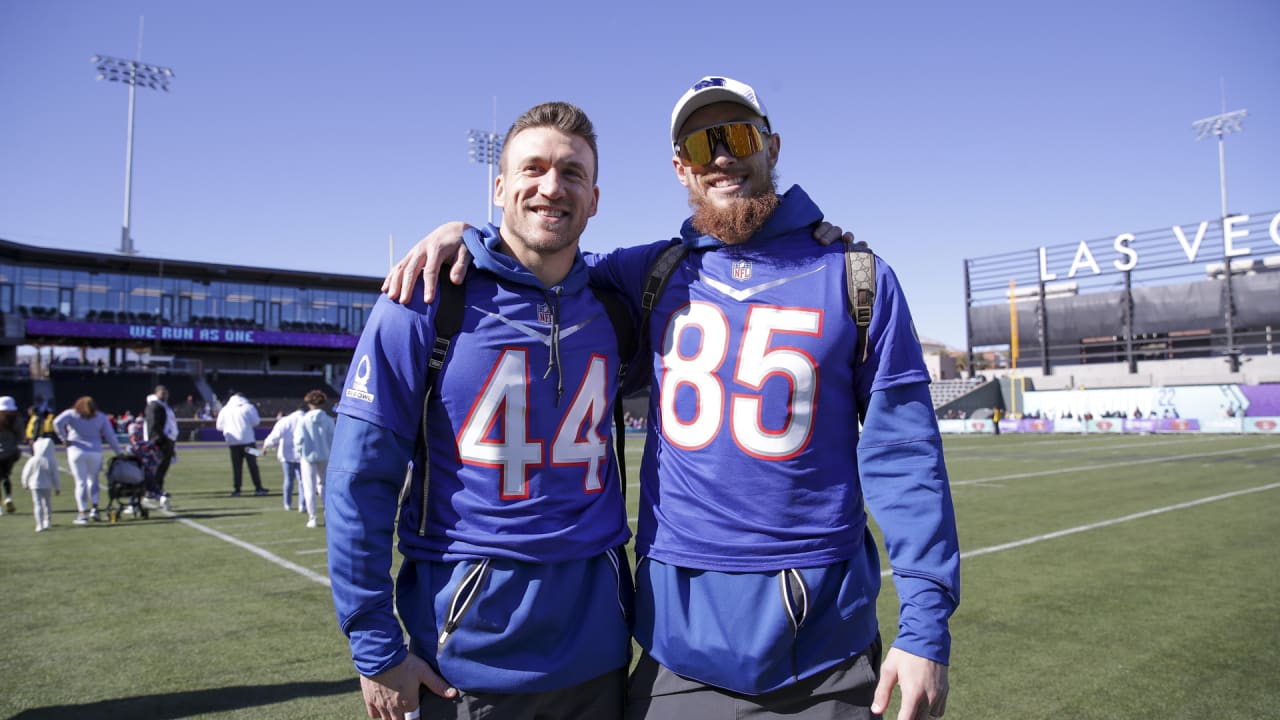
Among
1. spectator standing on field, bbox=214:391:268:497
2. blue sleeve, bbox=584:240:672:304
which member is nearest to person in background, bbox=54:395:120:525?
spectator standing on field, bbox=214:391:268:497

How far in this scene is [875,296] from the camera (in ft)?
7.37

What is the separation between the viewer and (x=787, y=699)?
2090 mm

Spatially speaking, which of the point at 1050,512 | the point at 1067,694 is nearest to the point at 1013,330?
the point at 1050,512

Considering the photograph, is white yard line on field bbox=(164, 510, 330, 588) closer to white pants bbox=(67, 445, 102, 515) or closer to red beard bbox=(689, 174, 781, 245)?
white pants bbox=(67, 445, 102, 515)

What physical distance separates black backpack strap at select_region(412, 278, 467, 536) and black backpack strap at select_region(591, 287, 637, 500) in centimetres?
49

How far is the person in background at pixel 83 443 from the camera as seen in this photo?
38.2 feet

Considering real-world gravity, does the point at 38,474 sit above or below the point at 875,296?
below

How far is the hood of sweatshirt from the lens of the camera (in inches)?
96.7

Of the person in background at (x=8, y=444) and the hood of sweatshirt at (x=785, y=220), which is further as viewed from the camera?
the person in background at (x=8, y=444)

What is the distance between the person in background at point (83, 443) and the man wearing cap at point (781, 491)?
12.2m

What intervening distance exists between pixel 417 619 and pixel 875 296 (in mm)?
1599

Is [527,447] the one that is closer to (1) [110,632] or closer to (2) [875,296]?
(2) [875,296]

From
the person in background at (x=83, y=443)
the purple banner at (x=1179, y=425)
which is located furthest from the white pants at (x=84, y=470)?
the purple banner at (x=1179, y=425)

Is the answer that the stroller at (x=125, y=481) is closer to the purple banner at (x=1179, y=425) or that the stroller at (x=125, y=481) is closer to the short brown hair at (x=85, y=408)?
the short brown hair at (x=85, y=408)
